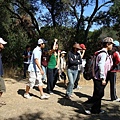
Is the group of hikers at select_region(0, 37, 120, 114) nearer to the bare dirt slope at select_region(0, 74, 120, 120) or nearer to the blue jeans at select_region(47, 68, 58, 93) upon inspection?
the blue jeans at select_region(47, 68, 58, 93)

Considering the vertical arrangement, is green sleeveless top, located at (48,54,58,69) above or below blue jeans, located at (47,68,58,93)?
above

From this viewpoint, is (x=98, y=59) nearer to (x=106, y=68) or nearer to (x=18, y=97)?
(x=106, y=68)

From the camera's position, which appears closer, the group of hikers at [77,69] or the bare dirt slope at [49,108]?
the group of hikers at [77,69]

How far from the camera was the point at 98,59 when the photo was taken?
5.42 metres

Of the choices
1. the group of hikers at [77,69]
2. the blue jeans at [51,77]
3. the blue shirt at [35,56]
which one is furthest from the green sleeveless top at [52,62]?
the blue shirt at [35,56]

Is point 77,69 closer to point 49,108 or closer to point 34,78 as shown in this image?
point 34,78

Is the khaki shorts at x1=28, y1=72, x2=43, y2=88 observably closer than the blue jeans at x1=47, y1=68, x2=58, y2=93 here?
Yes

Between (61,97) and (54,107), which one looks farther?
(61,97)

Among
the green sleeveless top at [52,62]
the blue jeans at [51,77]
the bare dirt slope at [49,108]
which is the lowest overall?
the bare dirt slope at [49,108]

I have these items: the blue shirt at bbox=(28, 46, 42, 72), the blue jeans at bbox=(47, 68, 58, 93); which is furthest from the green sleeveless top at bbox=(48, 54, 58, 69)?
the blue shirt at bbox=(28, 46, 42, 72)

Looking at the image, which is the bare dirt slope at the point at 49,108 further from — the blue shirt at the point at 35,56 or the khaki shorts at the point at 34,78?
the blue shirt at the point at 35,56

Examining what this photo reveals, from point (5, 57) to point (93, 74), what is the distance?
13660 millimetres

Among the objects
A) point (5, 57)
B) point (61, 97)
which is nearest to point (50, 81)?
point (61, 97)

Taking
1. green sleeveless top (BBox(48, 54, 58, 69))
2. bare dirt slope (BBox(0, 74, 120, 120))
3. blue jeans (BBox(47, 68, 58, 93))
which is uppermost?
green sleeveless top (BBox(48, 54, 58, 69))
